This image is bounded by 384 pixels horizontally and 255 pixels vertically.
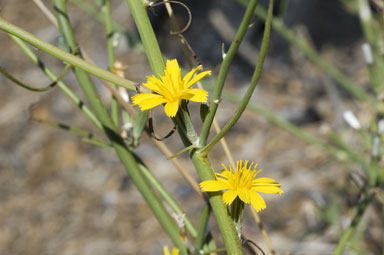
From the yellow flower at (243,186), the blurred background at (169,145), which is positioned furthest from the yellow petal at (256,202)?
the blurred background at (169,145)

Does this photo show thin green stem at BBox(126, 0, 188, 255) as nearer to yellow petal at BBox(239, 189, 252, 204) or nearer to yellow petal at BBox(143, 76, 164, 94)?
yellow petal at BBox(143, 76, 164, 94)

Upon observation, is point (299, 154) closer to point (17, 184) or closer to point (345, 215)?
point (345, 215)

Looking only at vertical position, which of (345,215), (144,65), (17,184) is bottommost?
(345,215)

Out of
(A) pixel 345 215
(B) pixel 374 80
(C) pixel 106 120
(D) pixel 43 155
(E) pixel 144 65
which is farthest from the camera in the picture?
(E) pixel 144 65

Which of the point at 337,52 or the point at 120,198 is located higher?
the point at 337,52

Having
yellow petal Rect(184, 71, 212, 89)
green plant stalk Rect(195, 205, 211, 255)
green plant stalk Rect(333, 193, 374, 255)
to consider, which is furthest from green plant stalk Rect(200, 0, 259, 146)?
green plant stalk Rect(333, 193, 374, 255)

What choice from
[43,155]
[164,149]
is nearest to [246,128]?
[43,155]

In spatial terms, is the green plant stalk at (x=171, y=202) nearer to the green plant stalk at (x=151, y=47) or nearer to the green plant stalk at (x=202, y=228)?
the green plant stalk at (x=202, y=228)
